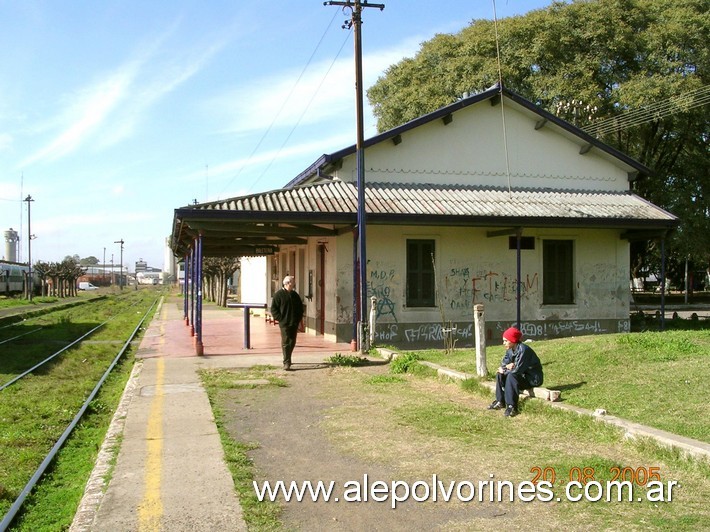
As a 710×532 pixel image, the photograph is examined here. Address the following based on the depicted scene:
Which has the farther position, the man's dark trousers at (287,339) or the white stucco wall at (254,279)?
the white stucco wall at (254,279)

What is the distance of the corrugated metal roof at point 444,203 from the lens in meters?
15.6

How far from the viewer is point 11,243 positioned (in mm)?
122000

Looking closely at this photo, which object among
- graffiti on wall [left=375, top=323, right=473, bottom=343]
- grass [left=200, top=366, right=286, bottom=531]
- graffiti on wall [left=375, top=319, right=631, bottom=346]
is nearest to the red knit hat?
grass [left=200, top=366, right=286, bottom=531]

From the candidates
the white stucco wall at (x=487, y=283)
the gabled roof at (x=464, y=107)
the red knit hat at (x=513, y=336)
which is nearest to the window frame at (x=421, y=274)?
the white stucco wall at (x=487, y=283)

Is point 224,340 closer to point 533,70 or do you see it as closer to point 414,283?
point 414,283

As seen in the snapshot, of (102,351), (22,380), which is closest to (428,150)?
(102,351)

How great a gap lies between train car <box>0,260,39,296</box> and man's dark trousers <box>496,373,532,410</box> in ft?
182

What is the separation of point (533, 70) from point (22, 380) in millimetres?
24584

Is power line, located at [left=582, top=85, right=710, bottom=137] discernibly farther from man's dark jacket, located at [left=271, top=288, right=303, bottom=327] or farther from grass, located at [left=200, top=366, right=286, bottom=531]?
grass, located at [left=200, top=366, right=286, bottom=531]

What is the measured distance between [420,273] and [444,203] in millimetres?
1871

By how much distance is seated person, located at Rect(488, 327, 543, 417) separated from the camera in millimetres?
8273

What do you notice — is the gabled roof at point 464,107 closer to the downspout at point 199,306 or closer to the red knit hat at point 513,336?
the downspout at point 199,306

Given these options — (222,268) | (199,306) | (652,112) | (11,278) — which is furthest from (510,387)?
(11,278)

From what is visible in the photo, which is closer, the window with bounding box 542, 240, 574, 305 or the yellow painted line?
the yellow painted line
